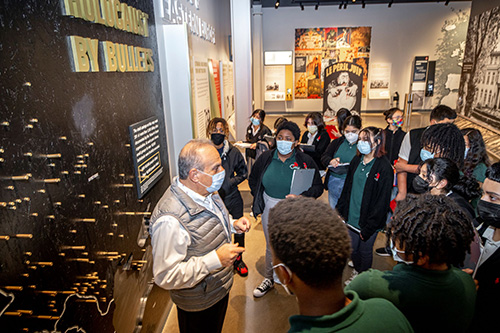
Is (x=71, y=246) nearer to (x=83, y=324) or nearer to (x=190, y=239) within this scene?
(x=83, y=324)

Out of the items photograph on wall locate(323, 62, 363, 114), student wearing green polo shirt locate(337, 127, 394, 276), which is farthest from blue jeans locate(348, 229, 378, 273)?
photograph on wall locate(323, 62, 363, 114)

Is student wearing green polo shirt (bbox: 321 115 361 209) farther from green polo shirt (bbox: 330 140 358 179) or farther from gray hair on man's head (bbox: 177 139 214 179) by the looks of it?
gray hair on man's head (bbox: 177 139 214 179)

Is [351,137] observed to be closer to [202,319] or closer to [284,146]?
[284,146]

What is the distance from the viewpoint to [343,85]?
1401cm

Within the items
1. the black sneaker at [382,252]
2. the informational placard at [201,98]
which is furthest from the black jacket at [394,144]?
the informational placard at [201,98]

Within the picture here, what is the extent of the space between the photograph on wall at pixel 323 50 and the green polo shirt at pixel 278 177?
12.6 metres

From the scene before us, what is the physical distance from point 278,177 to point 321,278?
7.58 feet

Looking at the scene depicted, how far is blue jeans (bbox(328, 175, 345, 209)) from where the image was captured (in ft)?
13.2

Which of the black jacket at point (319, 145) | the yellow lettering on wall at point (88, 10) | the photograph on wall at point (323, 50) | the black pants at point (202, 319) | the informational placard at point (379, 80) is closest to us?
the yellow lettering on wall at point (88, 10)

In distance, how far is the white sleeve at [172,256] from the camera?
1821mm

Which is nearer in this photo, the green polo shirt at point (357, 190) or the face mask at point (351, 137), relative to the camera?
the green polo shirt at point (357, 190)

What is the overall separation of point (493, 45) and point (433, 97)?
955 cm

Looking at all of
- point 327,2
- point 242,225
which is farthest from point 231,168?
point 327,2

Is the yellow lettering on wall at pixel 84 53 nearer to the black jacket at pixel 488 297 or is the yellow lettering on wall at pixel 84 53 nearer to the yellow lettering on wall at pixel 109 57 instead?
the yellow lettering on wall at pixel 109 57
